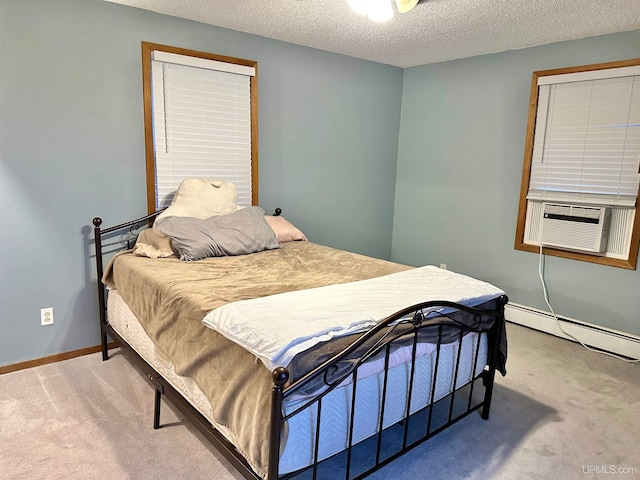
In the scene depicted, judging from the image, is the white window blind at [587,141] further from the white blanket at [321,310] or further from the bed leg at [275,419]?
the bed leg at [275,419]

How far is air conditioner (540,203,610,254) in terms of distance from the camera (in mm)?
3312

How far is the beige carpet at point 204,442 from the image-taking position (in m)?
1.97

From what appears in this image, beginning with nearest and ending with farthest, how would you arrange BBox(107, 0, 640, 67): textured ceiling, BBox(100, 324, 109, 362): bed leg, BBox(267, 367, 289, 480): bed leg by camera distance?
1. BBox(267, 367, 289, 480): bed leg
2. BBox(107, 0, 640, 67): textured ceiling
3. BBox(100, 324, 109, 362): bed leg

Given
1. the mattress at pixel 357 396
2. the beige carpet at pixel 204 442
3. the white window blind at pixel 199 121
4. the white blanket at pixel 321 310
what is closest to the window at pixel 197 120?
the white window blind at pixel 199 121

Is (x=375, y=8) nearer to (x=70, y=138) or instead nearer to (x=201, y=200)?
(x=201, y=200)

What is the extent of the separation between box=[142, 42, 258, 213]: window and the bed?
2.25ft

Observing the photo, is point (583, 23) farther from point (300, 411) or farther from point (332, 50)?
point (300, 411)

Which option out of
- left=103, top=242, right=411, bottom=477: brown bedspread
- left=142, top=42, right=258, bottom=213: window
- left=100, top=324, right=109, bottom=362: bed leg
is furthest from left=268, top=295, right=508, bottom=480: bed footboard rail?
left=142, top=42, right=258, bottom=213: window

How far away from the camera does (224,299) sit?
1.93m

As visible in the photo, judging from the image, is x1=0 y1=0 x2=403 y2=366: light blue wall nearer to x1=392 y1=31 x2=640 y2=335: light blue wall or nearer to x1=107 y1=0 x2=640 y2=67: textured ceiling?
x1=107 y1=0 x2=640 y2=67: textured ceiling

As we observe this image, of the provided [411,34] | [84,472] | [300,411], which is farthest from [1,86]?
[411,34]

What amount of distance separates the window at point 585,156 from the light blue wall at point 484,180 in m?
0.10

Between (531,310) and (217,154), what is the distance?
9.42 ft

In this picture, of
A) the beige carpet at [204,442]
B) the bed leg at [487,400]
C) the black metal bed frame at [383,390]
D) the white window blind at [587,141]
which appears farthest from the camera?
the white window blind at [587,141]
